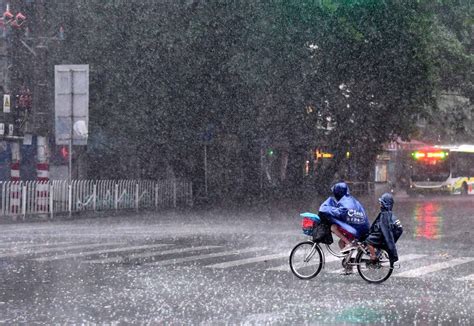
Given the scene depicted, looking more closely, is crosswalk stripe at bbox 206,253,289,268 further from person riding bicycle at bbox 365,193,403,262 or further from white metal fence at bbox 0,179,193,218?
white metal fence at bbox 0,179,193,218

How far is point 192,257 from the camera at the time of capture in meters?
13.9

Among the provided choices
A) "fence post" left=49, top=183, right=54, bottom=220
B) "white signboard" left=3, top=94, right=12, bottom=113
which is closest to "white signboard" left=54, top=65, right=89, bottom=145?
"white signboard" left=3, top=94, right=12, bottom=113

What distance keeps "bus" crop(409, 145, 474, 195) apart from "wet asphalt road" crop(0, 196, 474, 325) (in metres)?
32.3

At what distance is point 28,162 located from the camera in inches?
1216

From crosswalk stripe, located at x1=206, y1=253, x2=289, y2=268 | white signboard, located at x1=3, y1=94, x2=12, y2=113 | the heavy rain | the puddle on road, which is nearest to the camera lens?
crosswalk stripe, located at x1=206, y1=253, x2=289, y2=268

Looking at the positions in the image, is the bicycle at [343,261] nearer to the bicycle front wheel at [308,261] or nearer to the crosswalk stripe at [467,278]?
the bicycle front wheel at [308,261]

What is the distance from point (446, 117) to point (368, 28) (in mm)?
18733

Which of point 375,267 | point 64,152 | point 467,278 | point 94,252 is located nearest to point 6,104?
point 64,152

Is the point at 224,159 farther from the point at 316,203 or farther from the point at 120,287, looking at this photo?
the point at 120,287

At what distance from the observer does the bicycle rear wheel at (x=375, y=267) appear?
36.2 feet

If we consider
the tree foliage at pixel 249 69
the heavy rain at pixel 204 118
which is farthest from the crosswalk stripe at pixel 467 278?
the tree foliage at pixel 249 69

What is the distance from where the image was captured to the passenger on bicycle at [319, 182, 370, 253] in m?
11.1

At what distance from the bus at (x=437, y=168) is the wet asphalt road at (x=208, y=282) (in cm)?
3234

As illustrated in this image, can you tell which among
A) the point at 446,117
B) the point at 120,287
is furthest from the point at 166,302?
the point at 446,117
